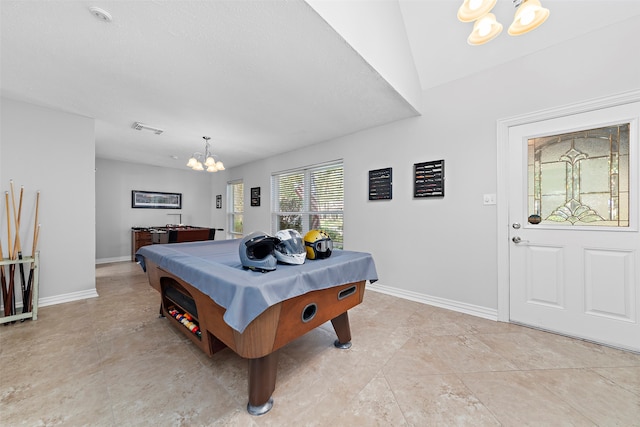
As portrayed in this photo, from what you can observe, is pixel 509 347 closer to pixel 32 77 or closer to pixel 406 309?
pixel 406 309

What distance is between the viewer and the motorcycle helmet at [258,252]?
136 centimetres

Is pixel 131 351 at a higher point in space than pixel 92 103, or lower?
lower

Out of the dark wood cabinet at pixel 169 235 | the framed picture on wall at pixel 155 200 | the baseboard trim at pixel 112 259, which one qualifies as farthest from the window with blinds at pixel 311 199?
the baseboard trim at pixel 112 259

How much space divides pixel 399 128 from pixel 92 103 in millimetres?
3528

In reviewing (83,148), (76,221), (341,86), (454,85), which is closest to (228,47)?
(341,86)

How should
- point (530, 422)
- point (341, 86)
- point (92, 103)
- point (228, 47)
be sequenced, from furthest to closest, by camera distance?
point (92, 103) < point (341, 86) < point (228, 47) < point (530, 422)

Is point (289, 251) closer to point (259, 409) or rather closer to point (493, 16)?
point (259, 409)

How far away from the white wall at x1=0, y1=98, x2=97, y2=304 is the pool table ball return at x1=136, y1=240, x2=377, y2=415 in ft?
6.85

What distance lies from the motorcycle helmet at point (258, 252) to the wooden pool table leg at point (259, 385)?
1.55 feet

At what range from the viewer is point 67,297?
289 centimetres

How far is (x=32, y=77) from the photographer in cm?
216

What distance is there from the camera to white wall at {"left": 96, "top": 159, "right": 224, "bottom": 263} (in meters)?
5.39

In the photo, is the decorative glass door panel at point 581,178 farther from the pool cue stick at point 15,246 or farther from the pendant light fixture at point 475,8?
the pool cue stick at point 15,246

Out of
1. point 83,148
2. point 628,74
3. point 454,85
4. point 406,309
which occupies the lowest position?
point 406,309
